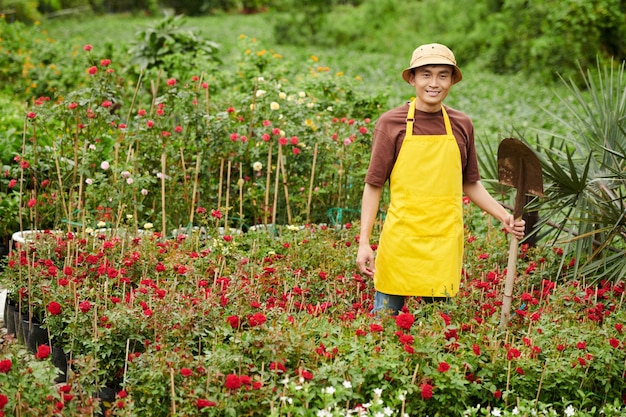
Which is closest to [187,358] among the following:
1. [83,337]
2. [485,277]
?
[83,337]

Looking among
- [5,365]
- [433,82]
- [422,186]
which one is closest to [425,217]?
[422,186]

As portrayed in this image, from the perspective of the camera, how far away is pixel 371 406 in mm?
2613

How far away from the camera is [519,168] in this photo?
11.1 feet

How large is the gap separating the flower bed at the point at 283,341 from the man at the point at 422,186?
0.52ft

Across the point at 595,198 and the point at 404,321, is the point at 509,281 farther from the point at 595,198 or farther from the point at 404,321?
the point at 595,198

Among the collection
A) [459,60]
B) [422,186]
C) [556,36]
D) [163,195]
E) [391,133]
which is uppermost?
[556,36]

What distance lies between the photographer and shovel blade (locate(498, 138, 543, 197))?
132 inches

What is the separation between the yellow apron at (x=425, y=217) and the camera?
330cm

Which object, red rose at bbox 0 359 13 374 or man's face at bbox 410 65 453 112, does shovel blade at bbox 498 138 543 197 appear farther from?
red rose at bbox 0 359 13 374

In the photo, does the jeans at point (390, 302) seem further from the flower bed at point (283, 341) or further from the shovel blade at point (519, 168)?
the shovel blade at point (519, 168)

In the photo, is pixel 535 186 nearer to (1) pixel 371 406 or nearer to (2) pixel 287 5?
(1) pixel 371 406

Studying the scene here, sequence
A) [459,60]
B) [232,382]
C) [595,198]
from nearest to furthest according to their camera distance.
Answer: [232,382] → [595,198] → [459,60]

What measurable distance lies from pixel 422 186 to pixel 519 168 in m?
0.43

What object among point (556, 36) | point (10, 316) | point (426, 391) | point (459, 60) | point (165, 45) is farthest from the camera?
point (459, 60)
